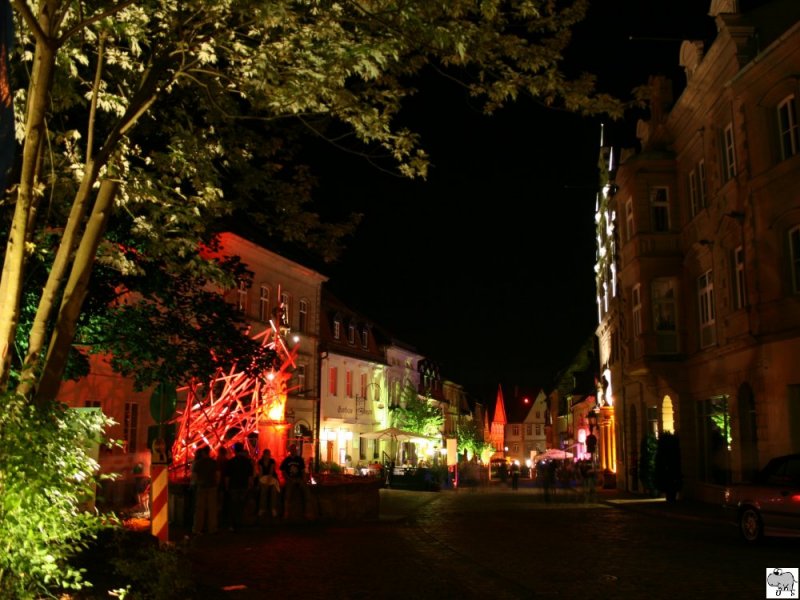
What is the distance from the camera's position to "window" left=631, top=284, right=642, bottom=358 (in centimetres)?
3032

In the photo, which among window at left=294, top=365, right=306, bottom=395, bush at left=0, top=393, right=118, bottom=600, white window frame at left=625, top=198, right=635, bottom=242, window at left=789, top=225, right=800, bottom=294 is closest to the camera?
bush at left=0, top=393, right=118, bottom=600

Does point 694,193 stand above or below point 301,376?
above

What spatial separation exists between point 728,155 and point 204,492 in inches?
706

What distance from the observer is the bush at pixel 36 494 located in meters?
6.34

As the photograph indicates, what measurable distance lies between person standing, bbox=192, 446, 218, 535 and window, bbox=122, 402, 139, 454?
7855 mm

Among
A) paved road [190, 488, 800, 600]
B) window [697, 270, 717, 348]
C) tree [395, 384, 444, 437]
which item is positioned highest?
window [697, 270, 717, 348]

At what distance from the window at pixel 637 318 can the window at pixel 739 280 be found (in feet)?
18.7

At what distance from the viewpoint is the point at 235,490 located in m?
19.1

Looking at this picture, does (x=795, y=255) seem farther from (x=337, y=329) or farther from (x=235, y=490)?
(x=337, y=329)

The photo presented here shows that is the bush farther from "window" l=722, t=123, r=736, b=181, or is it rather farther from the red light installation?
"window" l=722, t=123, r=736, b=181

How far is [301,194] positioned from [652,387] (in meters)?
22.7

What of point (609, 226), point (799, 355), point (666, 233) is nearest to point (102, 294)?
point (799, 355)

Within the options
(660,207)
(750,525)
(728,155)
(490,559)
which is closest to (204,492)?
(490,559)

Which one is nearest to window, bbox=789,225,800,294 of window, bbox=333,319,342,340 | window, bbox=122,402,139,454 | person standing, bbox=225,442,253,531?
person standing, bbox=225,442,253,531
